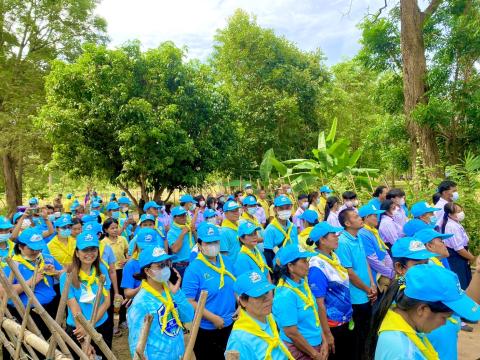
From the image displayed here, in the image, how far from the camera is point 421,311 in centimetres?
197

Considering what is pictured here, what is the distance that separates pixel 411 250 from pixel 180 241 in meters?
3.49

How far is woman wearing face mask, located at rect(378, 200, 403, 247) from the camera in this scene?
5.68m

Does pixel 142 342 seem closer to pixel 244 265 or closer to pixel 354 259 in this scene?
pixel 244 265

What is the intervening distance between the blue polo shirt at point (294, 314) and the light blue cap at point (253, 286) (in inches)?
20.6

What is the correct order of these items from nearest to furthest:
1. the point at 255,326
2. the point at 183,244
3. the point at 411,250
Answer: the point at 255,326 < the point at 411,250 < the point at 183,244

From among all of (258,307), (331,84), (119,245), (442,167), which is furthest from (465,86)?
(331,84)

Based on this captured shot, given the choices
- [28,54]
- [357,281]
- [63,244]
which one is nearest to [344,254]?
[357,281]

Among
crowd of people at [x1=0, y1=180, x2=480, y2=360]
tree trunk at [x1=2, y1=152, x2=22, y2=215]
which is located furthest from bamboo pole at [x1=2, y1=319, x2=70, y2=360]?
tree trunk at [x1=2, y1=152, x2=22, y2=215]

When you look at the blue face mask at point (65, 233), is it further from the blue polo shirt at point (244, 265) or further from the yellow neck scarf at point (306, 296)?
the yellow neck scarf at point (306, 296)

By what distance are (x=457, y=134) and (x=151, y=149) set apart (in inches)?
359

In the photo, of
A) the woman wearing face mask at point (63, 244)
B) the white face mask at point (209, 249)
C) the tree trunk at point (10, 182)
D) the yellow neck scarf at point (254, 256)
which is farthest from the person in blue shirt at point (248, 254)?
the tree trunk at point (10, 182)

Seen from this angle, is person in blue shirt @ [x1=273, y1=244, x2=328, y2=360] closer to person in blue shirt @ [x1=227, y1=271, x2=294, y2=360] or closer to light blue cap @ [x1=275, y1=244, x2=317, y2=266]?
light blue cap @ [x1=275, y1=244, x2=317, y2=266]

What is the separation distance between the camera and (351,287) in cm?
412

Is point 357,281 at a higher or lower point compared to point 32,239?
lower
